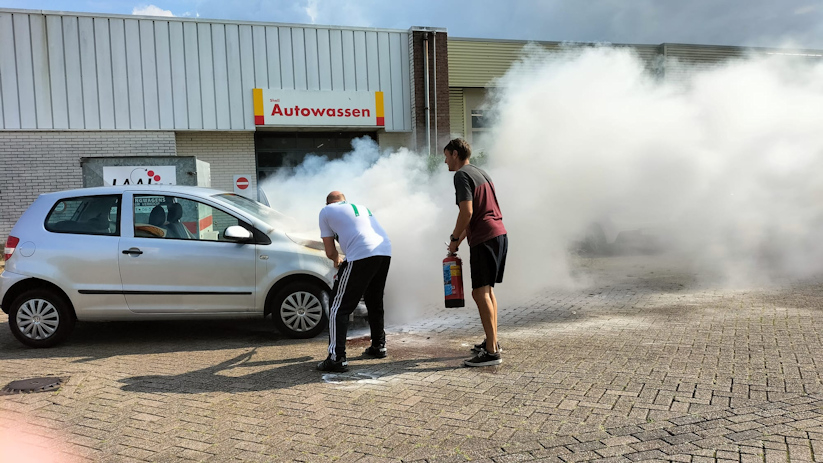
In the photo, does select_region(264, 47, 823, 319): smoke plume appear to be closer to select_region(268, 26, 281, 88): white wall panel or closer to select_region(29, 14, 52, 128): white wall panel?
select_region(268, 26, 281, 88): white wall panel

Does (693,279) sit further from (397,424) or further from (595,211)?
(397,424)

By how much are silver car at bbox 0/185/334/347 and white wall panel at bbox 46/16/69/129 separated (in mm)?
9472

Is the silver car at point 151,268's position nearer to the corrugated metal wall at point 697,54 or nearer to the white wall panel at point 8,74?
the white wall panel at point 8,74

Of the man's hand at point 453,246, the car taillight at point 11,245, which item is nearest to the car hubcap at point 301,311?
the man's hand at point 453,246

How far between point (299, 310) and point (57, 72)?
1151 cm

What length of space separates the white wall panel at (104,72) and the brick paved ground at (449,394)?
8.92 m

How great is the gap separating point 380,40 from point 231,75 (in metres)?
4.01

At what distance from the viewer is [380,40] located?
1597 centimetres

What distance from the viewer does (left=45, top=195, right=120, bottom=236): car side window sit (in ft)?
19.4

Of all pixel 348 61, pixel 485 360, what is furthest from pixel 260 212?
pixel 348 61

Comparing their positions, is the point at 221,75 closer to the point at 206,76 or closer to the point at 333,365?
the point at 206,76

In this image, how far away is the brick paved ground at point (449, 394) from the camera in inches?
131

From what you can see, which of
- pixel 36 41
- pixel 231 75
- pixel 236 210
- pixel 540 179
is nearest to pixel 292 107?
pixel 231 75

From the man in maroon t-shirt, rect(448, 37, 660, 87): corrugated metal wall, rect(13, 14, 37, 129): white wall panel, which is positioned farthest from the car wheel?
rect(448, 37, 660, 87): corrugated metal wall
